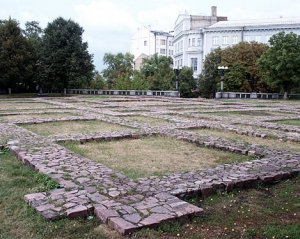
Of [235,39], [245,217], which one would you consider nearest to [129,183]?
[245,217]

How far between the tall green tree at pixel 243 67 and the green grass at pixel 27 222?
34.7m

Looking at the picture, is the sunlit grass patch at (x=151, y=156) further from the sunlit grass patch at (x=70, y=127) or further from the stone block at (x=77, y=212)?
the sunlit grass patch at (x=70, y=127)

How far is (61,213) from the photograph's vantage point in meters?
4.16

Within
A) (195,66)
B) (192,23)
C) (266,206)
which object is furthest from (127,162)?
(192,23)

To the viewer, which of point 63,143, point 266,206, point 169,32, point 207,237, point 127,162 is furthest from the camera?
point 169,32

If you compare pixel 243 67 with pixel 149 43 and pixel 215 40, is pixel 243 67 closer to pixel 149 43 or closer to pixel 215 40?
pixel 215 40

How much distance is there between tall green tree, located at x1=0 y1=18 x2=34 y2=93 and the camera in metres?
34.7

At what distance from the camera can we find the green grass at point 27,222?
3840 mm

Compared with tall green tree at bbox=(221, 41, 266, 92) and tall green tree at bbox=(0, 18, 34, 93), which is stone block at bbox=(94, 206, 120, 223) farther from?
tall green tree at bbox=(221, 41, 266, 92)

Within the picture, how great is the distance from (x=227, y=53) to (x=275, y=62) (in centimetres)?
849

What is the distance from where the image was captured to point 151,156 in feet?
24.7

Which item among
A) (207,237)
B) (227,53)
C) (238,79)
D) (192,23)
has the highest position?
(192,23)

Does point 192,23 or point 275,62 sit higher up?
point 192,23

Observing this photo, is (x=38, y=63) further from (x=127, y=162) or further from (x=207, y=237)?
(x=207, y=237)
